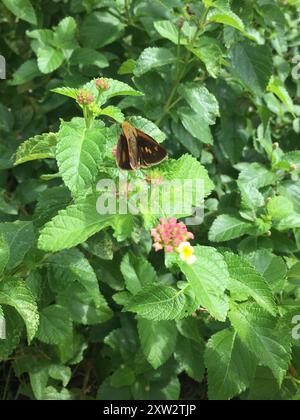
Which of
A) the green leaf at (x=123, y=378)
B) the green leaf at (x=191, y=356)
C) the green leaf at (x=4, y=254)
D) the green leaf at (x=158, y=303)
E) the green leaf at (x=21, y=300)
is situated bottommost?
the green leaf at (x=123, y=378)

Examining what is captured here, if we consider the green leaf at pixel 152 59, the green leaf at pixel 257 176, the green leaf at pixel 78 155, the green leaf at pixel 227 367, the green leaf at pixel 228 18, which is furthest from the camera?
the green leaf at pixel 257 176

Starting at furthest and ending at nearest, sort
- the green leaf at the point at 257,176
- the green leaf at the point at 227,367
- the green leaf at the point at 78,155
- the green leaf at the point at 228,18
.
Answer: the green leaf at the point at 257,176 → the green leaf at the point at 228,18 → the green leaf at the point at 227,367 → the green leaf at the point at 78,155

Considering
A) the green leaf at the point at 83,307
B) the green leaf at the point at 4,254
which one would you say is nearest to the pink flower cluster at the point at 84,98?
the green leaf at the point at 4,254

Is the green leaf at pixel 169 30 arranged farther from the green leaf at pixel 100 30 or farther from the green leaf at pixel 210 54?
the green leaf at pixel 100 30

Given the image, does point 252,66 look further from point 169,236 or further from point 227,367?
point 227,367

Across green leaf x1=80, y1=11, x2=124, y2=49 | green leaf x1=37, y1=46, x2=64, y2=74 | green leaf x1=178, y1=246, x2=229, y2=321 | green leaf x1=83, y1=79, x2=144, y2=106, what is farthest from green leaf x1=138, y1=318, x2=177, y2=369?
green leaf x1=80, y1=11, x2=124, y2=49

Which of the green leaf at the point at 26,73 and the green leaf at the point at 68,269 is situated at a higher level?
the green leaf at the point at 26,73
